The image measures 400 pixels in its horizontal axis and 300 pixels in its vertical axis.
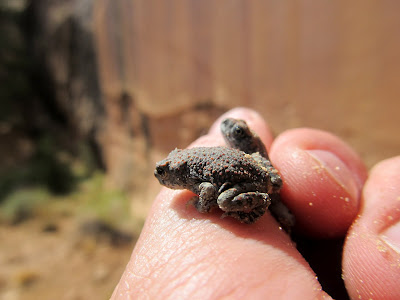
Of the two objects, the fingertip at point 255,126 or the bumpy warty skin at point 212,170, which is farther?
the fingertip at point 255,126

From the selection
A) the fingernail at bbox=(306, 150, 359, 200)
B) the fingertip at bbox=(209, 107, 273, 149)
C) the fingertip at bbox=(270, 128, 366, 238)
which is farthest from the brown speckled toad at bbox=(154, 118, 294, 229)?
the fingertip at bbox=(209, 107, 273, 149)

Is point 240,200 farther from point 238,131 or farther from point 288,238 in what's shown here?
point 238,131

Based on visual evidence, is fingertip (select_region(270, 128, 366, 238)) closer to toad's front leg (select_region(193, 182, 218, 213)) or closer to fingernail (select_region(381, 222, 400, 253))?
fingernail (select_region(381, 222, 400, 253))

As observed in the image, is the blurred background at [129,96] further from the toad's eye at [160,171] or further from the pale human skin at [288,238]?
the toad's eye at [160,171]

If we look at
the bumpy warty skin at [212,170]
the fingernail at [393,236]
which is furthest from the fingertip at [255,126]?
the fingernail at [393,236]

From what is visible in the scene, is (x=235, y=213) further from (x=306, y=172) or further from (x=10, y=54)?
(x=10, y=54)

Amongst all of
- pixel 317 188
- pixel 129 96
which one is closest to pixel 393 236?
pixel 317 188
